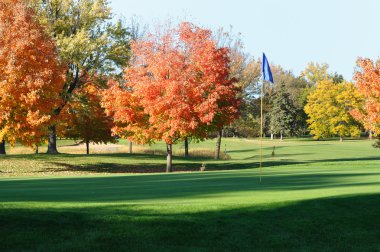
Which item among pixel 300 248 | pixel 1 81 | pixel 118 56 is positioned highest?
pixel 118 56

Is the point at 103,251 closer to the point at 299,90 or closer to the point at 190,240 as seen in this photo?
the point at 190,240

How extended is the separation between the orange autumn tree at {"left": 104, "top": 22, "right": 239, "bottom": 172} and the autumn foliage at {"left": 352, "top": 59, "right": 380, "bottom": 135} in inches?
501

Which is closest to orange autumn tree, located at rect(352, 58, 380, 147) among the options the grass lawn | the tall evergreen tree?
the grass lawn

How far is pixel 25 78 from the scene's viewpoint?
3244cm

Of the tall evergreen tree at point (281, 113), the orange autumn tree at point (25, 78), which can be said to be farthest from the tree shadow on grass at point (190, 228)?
the tall evergreen tree at point (281, 113)

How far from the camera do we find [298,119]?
112562 mm

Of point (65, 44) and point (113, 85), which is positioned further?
point (65, 44)

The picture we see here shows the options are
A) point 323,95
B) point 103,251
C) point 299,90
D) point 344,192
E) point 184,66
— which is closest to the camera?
point 103,251

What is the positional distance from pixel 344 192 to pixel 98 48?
32.8 metres

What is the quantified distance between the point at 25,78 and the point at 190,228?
24.9 m

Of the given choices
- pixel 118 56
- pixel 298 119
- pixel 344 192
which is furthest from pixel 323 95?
pixel 344 192

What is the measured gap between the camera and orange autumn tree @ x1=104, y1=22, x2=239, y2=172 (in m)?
34.3

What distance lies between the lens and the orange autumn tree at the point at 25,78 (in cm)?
3219

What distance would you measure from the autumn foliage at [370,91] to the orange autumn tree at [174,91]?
41.8 feet
